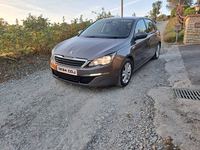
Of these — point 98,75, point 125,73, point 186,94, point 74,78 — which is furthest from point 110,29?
point 186,94

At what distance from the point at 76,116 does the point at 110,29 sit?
2.65m

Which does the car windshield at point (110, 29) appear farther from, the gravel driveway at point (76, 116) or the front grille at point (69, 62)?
the gravel driveway at point (76, 116)

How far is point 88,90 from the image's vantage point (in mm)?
3676

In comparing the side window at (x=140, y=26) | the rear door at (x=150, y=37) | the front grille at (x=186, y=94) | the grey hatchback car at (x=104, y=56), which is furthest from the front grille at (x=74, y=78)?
the rear door at (x=150, y=37)

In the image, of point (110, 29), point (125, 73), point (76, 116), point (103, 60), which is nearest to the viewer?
point (76, 116)

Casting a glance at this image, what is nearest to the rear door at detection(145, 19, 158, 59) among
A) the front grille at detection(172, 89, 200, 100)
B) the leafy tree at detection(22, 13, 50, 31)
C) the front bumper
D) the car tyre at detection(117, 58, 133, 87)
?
the car tyre at detection(117, 58, 133, 87)

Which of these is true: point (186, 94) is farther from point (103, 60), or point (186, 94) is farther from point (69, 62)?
point (69, 62)

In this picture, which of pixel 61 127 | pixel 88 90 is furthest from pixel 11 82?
pixel 61 127

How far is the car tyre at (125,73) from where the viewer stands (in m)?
3.54

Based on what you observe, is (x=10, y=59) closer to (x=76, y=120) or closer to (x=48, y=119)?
(x=48, y=119)

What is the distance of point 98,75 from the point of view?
3.19 m

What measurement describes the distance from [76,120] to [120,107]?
0.89 m

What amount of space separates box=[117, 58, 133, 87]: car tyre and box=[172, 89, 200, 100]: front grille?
3.66 feet

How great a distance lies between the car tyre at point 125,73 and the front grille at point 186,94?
112 cm
